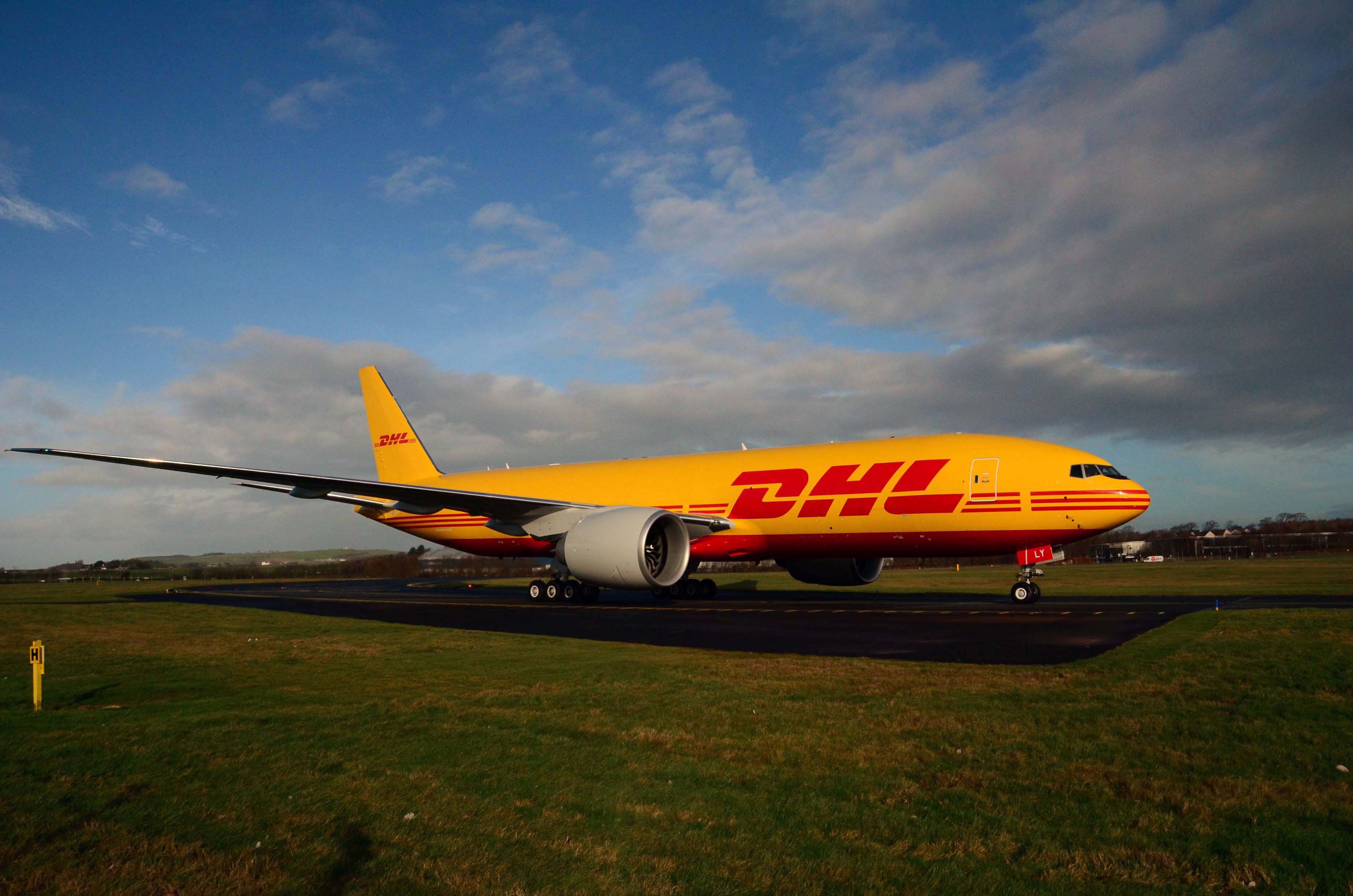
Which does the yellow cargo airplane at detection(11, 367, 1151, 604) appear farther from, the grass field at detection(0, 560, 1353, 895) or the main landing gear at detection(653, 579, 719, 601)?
the grass field at detection(0, 560, 1353, 895)

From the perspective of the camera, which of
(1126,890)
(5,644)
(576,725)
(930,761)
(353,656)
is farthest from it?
(5,644)

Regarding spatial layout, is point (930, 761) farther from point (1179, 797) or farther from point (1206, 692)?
point (1206, 692)

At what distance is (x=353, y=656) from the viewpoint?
11.0m

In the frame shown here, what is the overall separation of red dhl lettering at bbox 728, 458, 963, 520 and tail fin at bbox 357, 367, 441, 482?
16.0 meters

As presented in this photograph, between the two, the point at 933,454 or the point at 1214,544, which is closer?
the point at 933,454

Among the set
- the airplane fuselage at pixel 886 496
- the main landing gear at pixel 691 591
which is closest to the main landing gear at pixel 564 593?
the airplane fuselage at pixel 886 496

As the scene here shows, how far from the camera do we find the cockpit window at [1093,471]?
1945 centimetres

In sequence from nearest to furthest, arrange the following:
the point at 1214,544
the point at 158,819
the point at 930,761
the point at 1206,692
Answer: the point at 158,819
the point at 930,761
the point at 1206,692
the point at 1214,544

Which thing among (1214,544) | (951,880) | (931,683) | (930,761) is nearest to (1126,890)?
(951,880)

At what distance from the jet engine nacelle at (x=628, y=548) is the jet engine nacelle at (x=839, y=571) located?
187 inches

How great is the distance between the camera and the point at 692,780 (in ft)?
16.1

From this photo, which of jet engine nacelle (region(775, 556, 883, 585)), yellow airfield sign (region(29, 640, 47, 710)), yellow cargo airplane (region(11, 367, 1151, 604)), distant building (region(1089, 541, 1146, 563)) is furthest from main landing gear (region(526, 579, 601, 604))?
distant building (region(1089, 541, 1146, 563))

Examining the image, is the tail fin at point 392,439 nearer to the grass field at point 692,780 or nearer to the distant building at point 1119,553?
the grass field at point 692,780

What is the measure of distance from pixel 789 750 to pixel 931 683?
306 cm
